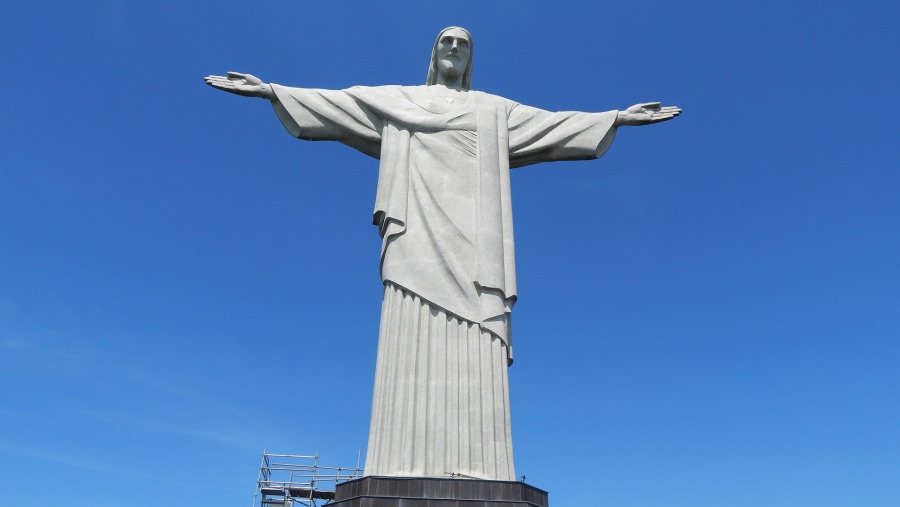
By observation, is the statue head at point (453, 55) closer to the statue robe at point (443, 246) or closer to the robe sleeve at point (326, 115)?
the statue robe at point (443, 246)

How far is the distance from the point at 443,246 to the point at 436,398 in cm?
214

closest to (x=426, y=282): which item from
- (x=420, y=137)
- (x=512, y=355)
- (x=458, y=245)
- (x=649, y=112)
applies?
(x=458, y=245)

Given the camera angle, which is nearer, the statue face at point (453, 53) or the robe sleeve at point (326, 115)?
the robe sleeve at point (326, 115)

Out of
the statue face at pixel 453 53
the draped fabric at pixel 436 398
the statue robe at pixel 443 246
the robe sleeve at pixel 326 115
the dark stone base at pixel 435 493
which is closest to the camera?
the dark stone base at pixel 435 493

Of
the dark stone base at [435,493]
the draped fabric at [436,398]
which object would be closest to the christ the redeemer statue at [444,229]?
the draped fabric at [436,398]

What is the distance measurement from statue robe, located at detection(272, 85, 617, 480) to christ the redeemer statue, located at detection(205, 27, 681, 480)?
0.05ft

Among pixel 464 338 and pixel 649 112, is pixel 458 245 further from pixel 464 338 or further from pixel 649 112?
pixel 649 112

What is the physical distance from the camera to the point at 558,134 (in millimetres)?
12031

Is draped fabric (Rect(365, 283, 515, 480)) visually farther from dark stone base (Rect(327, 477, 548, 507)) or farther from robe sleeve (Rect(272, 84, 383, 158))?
robe sleeve (Rect(272, 84, 383, 158))

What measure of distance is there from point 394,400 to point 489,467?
143 cm

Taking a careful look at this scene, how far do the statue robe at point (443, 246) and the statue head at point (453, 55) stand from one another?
56 cm

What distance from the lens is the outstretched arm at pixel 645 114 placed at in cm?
1202

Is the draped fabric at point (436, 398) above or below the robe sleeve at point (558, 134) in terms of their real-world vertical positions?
below

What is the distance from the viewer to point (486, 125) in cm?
1144
